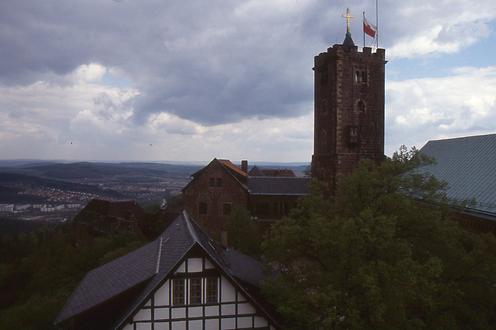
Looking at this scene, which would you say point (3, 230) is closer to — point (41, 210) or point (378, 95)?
point (41, 210)

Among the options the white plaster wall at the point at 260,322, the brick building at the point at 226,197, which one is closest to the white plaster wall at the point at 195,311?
the white plaster wall at the point at 260,322

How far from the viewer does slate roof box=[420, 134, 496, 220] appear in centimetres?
2607

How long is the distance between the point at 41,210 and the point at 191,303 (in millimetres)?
120001

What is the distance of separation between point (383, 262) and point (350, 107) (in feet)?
88.6

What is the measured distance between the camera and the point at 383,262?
1430 cm

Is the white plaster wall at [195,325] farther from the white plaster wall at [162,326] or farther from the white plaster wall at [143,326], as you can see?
the white plaster wall at [143,326]

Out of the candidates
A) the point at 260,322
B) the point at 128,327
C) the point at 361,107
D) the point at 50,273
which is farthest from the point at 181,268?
the point at 361,107

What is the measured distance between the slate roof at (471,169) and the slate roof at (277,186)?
18.4 m

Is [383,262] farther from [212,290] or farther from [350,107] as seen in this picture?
[350,107]

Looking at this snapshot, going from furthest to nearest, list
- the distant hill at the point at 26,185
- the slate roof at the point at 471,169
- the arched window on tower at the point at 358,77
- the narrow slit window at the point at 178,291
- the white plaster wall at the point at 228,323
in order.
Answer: the distant hill at the point at 26,185 < the arched window on tower at the point at 358,77 < the slate roof at the point at 471,169 < the white plaster wall at the point at 228,323 < the narrow slit window at the point at 178,291

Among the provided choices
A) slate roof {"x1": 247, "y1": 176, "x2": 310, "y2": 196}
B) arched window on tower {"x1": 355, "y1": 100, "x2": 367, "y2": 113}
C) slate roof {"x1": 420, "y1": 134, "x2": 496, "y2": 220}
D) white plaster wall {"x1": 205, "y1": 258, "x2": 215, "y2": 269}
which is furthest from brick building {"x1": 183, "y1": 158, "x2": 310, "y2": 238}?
white plaster wall {"x1": 205, "y1": 258, "x2": 215, "y2": 269}

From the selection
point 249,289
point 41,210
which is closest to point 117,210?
point 249,289

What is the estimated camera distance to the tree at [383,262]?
46.7 feet

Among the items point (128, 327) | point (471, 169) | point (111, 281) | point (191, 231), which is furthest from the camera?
point (471, 169)
